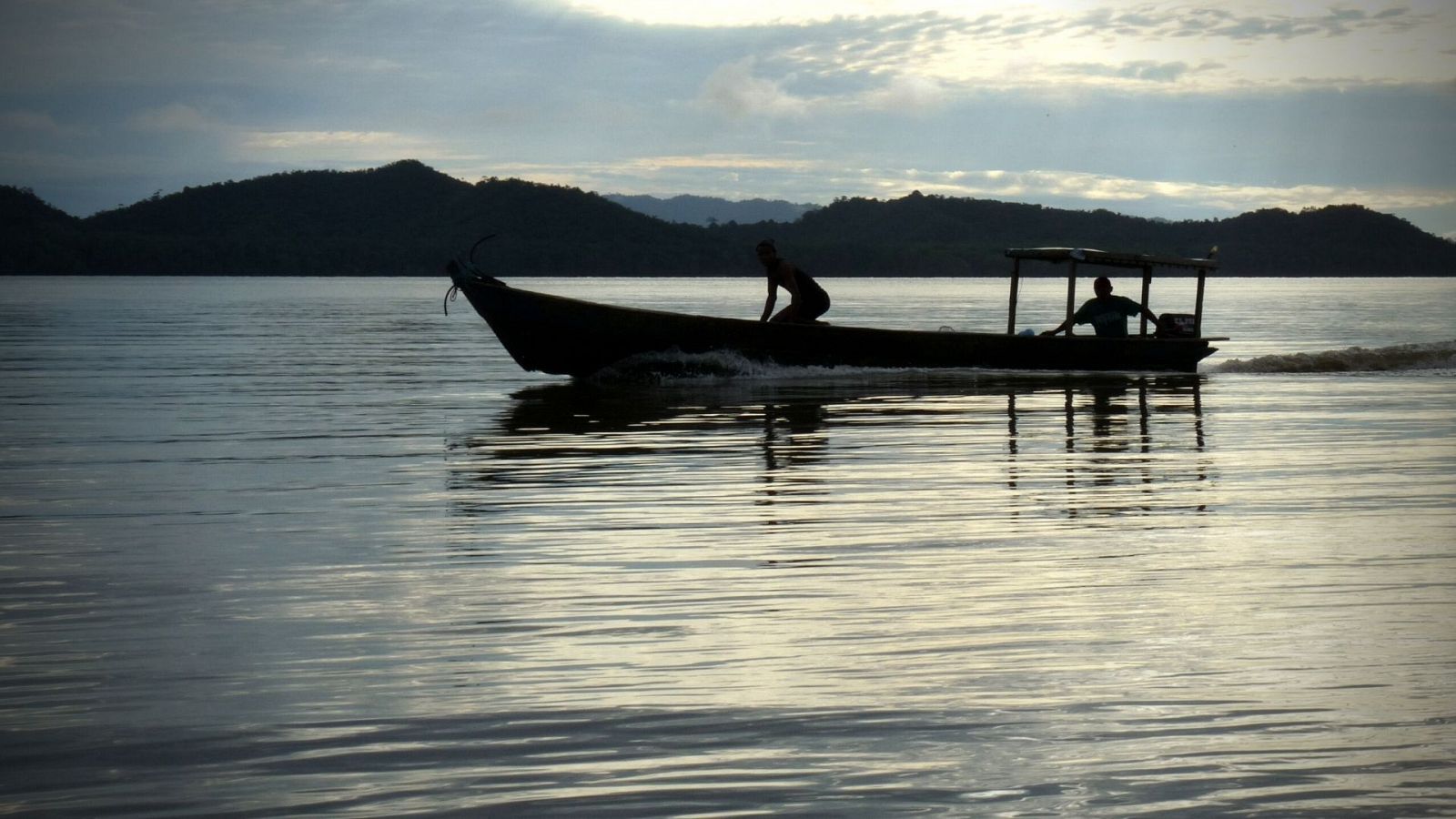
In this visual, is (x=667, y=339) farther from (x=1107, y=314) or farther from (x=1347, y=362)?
(x=1347, y=362)

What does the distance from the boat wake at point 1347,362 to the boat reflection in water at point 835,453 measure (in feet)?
20.1

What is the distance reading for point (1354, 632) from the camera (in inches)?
248

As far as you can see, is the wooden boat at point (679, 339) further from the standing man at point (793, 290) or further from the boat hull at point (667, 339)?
the standing man at point (793, 290)

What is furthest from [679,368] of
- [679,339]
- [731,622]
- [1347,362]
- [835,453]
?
[731,622]

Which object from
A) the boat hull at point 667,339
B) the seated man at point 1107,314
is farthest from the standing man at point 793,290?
the seated man at point 1107,314

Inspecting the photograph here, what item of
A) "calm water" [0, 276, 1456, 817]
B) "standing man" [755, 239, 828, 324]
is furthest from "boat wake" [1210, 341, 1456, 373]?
"calm water" [0, 276, 1456, 817]

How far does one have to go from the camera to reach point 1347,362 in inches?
1073

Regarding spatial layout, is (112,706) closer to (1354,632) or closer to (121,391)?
(1354,632)

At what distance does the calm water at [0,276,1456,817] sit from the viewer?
4.52m

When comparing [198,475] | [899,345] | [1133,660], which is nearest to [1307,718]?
[1133,660]

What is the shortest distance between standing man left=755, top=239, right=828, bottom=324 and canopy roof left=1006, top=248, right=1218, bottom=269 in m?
3.14

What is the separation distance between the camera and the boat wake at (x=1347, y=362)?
26875 millimetres

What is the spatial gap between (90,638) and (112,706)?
1.16 meters

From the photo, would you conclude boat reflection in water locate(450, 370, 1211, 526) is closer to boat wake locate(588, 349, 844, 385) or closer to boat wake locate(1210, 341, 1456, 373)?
boat wake locate(588, 349, 844, 385)
